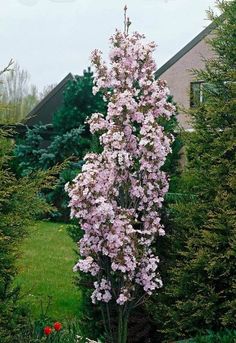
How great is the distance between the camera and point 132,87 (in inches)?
234

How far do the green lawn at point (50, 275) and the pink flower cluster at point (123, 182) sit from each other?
71 centimetres

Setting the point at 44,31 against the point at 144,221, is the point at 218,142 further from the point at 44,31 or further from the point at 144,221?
the point at 44,31

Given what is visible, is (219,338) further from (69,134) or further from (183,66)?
(183,66)

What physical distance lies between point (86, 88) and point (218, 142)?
12834mm

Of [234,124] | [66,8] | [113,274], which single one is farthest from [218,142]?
[66,8]

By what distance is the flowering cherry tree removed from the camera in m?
5.39

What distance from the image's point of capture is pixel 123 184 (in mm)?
5770

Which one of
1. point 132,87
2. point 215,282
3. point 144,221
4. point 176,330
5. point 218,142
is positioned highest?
point 132,87

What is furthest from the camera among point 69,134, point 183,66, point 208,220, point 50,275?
point 183,66

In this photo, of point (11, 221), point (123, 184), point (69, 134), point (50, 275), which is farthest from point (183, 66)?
point (11, 221)

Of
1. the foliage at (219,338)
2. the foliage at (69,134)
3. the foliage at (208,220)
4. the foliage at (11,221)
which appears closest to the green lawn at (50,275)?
the foliage at (11,221)

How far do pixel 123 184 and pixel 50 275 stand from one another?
4.83 metres

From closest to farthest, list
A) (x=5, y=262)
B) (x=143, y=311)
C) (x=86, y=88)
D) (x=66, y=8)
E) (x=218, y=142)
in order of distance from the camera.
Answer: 1. (x=5, y=262)
2. (x=218, y=142)
3. (x=143, y=311)
4. (x=66, y=8)
5. (x=86, y=88)

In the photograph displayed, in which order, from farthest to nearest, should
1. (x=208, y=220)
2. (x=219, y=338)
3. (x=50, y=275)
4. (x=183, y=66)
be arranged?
(x=183, y=66), (x=50, y=275), (x=208, y=220), (x=219, y=338)
